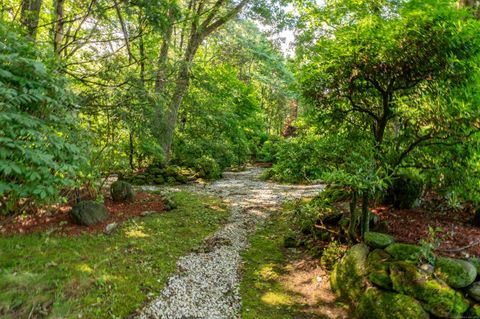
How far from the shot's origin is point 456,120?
3.62 m

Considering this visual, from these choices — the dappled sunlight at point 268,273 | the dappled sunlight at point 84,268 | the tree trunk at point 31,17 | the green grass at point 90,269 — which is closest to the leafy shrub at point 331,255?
the dappled sunlight at point 268,273

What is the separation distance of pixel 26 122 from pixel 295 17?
10.5 metres

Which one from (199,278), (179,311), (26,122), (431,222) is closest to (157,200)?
(199,278)

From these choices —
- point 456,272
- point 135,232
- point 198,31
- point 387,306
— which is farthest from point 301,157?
point 198,31

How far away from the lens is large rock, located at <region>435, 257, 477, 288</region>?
3352 mm

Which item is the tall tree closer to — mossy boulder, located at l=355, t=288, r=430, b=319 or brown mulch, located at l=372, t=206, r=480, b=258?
brown mulch, located at l=372, t=206, r=480, b=258

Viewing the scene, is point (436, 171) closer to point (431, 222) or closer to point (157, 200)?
point (431, 222)

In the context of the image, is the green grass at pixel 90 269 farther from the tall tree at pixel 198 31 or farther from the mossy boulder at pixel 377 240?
the tall tree at pixel 198 31

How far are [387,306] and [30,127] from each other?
4266 millimetres

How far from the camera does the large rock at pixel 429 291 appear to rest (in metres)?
3.18

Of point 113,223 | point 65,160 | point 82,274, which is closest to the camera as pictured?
point 65,160

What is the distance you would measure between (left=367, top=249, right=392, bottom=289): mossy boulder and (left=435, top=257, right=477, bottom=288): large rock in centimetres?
56

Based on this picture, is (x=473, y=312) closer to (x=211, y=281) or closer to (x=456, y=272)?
(x=456, y=272)

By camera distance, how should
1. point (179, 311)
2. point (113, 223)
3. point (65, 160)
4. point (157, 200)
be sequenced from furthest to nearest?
point (157, 200) < point (113, 223) < point (179, 311) < point (65, 160)
